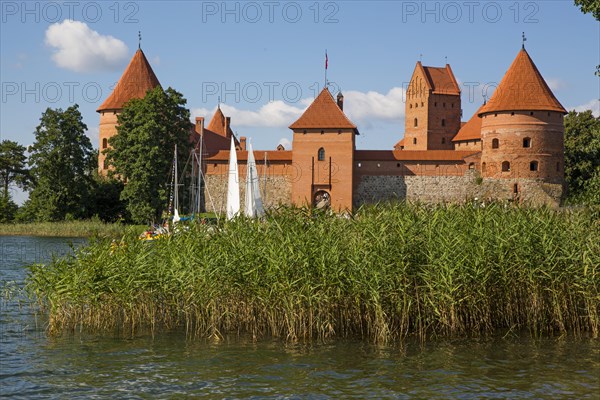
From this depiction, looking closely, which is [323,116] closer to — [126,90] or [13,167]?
[126,90]

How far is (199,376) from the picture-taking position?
8539mm

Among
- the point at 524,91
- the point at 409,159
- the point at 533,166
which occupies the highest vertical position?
the point at 524,91

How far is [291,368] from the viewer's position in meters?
8.81

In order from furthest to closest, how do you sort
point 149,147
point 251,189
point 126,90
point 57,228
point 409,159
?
1. point 126,90
2. point 409,159
3. point 149,147
4. point 57,228
5. point 251,189

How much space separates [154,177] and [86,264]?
2366 cm

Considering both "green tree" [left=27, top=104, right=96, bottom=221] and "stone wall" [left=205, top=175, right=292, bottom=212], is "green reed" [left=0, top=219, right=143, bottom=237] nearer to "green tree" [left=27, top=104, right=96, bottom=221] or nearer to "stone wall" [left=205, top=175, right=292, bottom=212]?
"green tree" [left=27, top=104, right=96, bottom=221]

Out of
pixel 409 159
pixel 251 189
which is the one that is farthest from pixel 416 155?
pixel 251 189

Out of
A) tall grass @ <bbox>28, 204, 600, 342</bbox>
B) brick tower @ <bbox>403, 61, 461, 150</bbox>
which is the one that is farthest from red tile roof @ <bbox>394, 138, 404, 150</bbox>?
tall grass @ <bbox>28, 204, 600, 342</bbox>

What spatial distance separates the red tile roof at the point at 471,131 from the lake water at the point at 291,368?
38.1 metres

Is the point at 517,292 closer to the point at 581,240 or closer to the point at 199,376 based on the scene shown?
the point at 581,240

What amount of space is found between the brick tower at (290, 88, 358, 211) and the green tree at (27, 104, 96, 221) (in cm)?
1039

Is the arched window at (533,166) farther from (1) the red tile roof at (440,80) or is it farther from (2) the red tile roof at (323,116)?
(1) the red tile roof at (440,80)

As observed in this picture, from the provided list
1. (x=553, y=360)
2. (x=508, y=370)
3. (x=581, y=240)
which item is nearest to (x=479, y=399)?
(x=508, y=370)

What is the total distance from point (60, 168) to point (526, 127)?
22.2 metres
